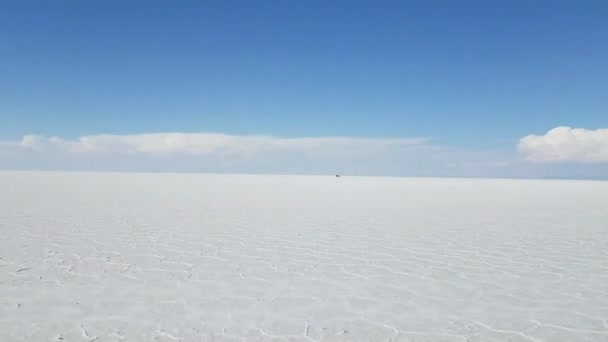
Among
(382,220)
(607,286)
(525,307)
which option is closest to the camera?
(525,307)

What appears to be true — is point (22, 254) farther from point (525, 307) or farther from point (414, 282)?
point (525, 307)

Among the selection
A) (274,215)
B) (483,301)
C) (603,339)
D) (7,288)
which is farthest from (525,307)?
(274,215)

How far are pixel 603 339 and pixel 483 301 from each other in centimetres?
89

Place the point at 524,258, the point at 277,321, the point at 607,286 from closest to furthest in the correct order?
1. the point at 277,321
2. the point at 607,286
3. the point at 524,258

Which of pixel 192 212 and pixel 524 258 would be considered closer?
pixel 524 258

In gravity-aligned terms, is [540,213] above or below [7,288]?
above

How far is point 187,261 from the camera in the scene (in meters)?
4.96

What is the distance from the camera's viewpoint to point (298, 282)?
4.15 m

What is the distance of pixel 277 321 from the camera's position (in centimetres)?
311

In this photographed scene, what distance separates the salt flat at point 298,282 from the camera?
9.73ft

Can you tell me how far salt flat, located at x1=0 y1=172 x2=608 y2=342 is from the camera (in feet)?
9.73

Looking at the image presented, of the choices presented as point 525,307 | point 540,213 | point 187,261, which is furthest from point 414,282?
point 540,213

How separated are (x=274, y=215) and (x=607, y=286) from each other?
21.6 feet

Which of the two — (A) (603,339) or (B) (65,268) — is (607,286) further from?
(B) (65,268)
